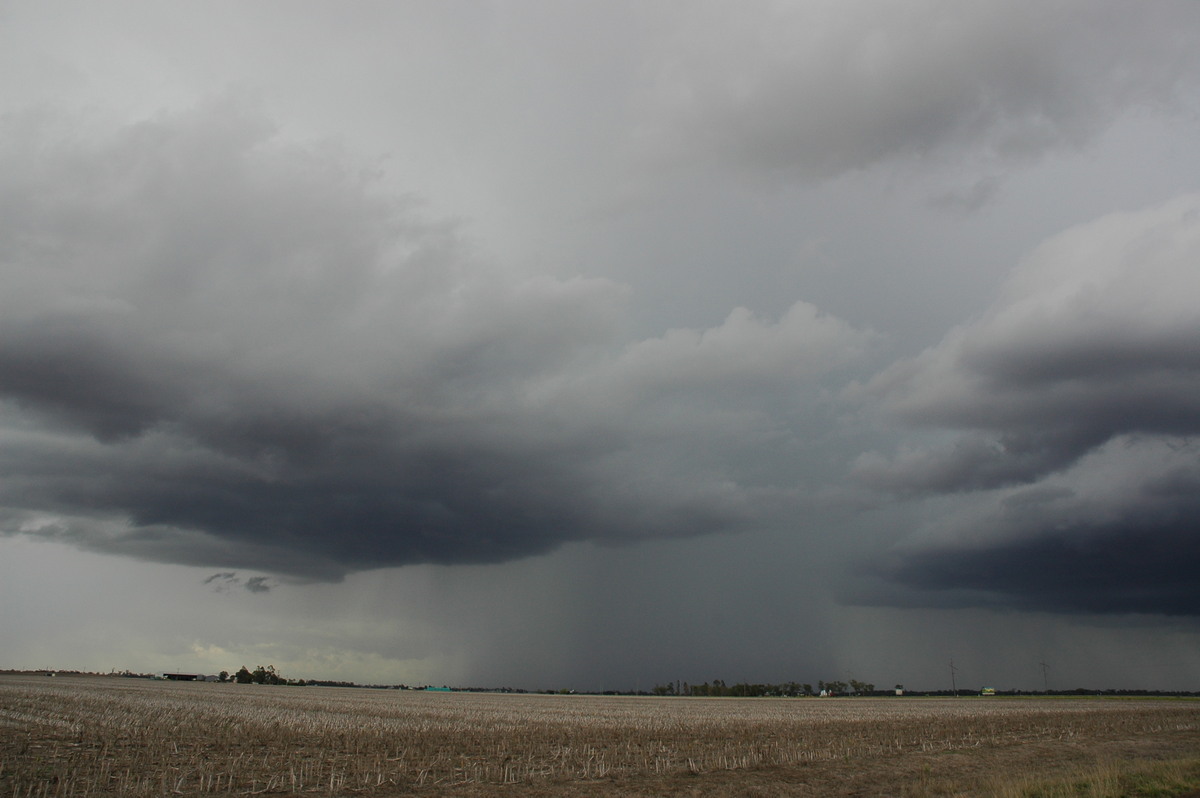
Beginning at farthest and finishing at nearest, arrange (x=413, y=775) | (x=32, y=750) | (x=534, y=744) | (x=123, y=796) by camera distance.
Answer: (x=534, y=744) < (x=32, y=750) < (x=413, y=775) < (x=123, y=796)

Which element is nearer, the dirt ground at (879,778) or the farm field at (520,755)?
the dirt ground at (879,778)

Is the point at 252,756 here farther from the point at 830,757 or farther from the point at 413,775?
the point at 830,757

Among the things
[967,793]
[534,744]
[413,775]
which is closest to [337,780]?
[413,775]

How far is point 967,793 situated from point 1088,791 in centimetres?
509

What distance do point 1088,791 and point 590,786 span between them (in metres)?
20.3

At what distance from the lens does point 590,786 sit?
29406 millimetres

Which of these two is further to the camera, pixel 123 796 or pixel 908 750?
pixel 908 750

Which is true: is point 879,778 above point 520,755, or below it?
above

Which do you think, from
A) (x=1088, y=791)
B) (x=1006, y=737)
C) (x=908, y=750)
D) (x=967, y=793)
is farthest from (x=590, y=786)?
(x=1006, y=737)

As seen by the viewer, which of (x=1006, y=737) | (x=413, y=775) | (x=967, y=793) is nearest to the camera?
(x=967, y=793)

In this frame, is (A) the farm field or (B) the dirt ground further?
(A) the farm field

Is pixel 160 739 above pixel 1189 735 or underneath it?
above

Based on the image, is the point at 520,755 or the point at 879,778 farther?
Result: the point at 520,755

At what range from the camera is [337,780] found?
29141 mm
